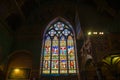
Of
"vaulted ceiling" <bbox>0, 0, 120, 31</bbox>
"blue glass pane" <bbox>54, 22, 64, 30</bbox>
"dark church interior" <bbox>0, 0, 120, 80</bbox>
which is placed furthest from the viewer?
"blue glass pane" <bbox>54, 22, 64, 30</bbox>

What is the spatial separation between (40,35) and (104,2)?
574 cm

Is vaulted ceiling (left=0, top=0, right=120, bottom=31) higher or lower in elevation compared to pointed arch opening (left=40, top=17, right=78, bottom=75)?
higher

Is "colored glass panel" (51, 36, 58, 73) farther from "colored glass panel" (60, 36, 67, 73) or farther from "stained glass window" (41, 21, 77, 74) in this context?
"colored glass panel" (60, 36, 67, 73)

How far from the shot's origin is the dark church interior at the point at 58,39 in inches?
324

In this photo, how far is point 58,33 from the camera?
11062 millimetres

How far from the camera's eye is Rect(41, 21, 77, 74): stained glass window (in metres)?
9.46

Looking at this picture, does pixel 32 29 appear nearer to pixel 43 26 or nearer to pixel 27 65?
pixel 43 26

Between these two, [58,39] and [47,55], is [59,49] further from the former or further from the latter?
[47,55]

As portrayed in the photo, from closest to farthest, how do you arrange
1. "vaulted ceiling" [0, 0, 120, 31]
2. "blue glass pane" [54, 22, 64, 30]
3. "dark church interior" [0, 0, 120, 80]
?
"dark church interior" [0, 0, 120, 80], "vaulted ceiling" [0, 0, 120, 31], "blue glass pane" [54, 22, 64, 30]

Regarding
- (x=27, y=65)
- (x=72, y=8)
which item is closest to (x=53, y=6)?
(x=72, y=8)

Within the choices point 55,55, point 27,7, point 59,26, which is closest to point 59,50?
point 55,55

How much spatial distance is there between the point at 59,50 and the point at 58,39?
1021 mm

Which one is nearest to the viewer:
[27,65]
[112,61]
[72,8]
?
[112,61]

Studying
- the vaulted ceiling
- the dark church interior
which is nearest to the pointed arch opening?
the dark church interior
